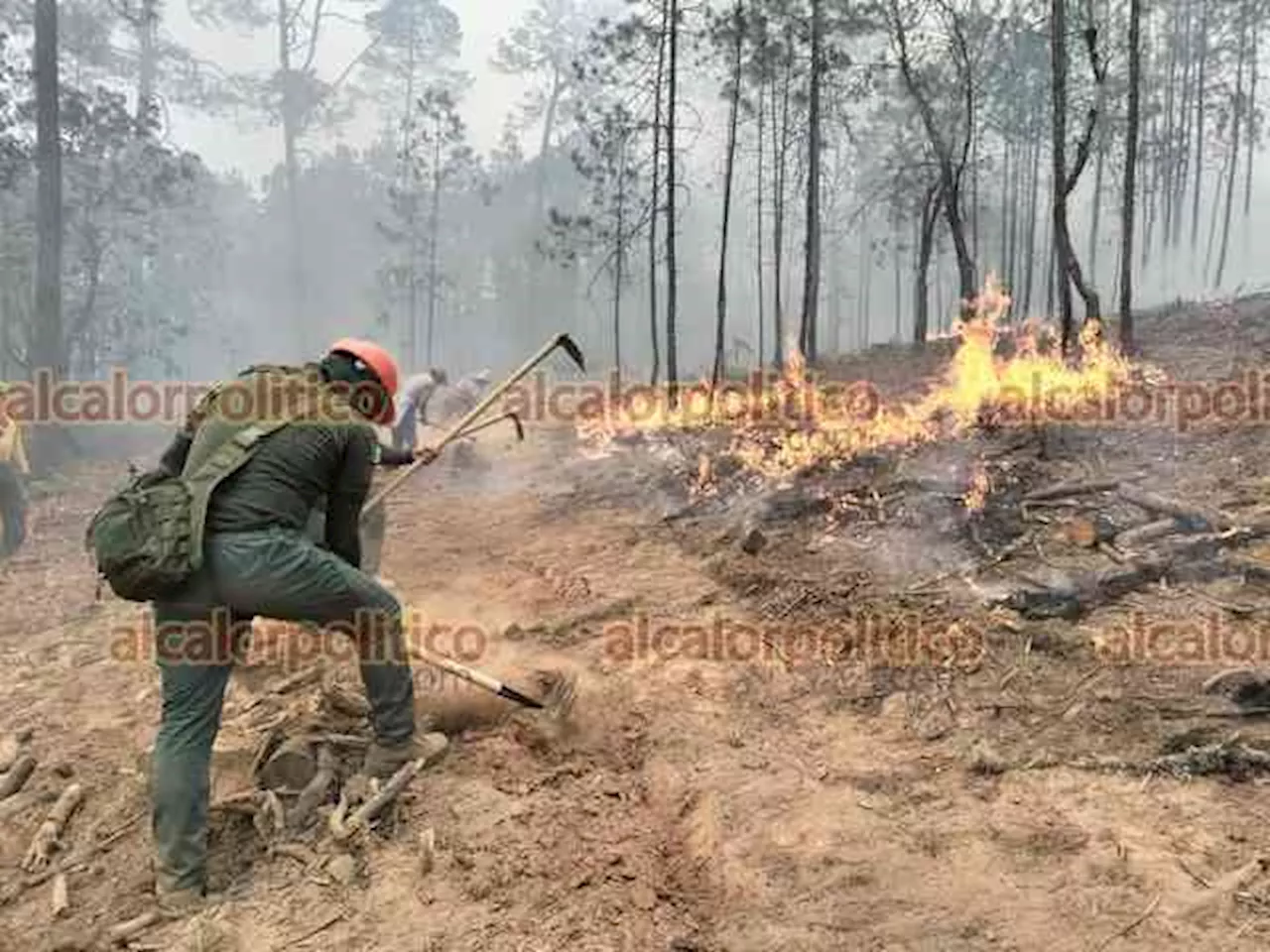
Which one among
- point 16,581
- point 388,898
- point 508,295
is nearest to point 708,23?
point 16,581

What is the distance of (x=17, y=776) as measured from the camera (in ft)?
15.5

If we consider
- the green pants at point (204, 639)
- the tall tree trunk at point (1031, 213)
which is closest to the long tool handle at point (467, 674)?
the green pants at point (204, 639)

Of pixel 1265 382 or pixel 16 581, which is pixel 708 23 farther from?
pixel 16 581

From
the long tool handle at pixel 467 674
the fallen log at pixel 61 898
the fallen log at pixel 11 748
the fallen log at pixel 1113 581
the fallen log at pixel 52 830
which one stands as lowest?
the fallen log at pixel 61 898

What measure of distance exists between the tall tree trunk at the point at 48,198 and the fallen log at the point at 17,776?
13.8 metres

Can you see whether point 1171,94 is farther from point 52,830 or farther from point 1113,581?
point 52,830

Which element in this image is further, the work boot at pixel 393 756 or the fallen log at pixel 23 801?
the fallen log at pixel 23 801

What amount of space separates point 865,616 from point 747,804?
7.45ft

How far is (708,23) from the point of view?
2020 centimetres

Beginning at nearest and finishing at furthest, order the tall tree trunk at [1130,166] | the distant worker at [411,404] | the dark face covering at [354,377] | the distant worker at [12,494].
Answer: the dark face covering at [354,377] < the distant worker at [12,494] < the tall tree trunk at [1130,166] < the distant worker at [411,404]

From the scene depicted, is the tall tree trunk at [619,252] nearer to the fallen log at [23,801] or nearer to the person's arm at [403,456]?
the person's arm at [403,456]

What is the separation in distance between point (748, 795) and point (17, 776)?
3.46m

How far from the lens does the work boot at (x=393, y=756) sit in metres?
4.30

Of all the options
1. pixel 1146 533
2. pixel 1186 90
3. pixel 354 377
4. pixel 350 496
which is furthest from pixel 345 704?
pixel 1186 90
